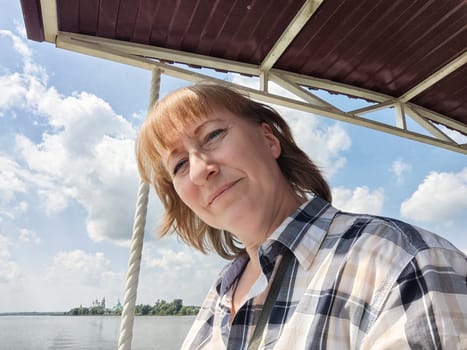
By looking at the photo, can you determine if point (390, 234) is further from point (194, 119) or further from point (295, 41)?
point (295, 41)

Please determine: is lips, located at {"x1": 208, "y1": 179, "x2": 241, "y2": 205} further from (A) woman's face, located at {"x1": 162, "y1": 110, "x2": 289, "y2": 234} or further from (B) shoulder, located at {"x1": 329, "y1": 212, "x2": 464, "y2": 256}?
(B) shoulder, located at {"x1": 329, "y1": 212, "x2": 464, "y2": 256}

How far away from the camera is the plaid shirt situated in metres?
0.45

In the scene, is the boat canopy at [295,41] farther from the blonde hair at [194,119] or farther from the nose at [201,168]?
the nose at [201,168]

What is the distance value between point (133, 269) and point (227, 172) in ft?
1.89

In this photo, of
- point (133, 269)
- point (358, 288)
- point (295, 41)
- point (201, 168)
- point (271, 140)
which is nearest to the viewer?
point (358, 288)

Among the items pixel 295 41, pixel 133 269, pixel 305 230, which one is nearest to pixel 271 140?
pixel 305 230

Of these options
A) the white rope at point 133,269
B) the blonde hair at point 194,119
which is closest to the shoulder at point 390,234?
the blonde hair at point 194,119

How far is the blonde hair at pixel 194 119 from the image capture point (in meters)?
0.91

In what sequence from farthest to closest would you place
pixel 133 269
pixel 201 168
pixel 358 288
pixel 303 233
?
pixel 133 269 < pixel 201 168 < pixel 303 233 < pixel 358 288

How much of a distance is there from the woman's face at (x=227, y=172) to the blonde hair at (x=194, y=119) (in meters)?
0.03

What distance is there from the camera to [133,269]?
122 centimetres

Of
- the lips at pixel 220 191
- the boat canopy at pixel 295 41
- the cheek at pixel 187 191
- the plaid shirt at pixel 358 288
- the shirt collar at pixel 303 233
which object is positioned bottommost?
the plaid shirt at pixel 358 288

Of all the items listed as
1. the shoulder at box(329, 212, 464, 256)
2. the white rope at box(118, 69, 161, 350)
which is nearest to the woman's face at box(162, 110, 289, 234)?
the shoulder at box(329, 212, 464, 256)

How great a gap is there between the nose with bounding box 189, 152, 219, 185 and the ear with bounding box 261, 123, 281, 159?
0.19 metres
